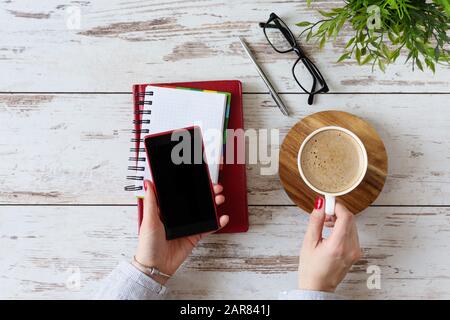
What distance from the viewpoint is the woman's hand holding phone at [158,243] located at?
815mm

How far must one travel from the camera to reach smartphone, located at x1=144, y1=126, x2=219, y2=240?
2.66 ft

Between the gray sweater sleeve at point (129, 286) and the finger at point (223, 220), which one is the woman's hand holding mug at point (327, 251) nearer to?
the finger at point (223, 220)

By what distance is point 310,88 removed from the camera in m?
0.87

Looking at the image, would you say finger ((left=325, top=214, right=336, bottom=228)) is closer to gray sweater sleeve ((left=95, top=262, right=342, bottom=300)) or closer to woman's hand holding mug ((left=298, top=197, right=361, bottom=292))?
woman's hand holding mug ((left=298, top=197, right=361, bottom=292))

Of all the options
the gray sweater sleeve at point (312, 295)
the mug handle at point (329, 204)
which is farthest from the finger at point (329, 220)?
the gray sweater sleeve at point (312, 295)

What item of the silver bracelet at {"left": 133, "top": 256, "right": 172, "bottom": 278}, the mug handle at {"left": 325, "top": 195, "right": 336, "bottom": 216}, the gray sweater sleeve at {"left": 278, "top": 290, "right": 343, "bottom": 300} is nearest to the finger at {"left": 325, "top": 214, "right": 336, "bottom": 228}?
the mug handle at {"left": 325, "top": 195, "right": 336, "bottom": 216}

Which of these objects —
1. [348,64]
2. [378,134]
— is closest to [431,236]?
[378,134]

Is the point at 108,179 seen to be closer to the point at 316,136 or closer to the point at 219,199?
the point at 219,199

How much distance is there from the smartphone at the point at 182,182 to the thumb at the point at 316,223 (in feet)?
0.59

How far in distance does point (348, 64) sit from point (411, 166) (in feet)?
0.80

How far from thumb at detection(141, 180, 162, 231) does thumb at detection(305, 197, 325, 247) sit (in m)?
0.29

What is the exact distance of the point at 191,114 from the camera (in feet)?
2.82

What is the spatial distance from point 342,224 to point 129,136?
1.50 ft
